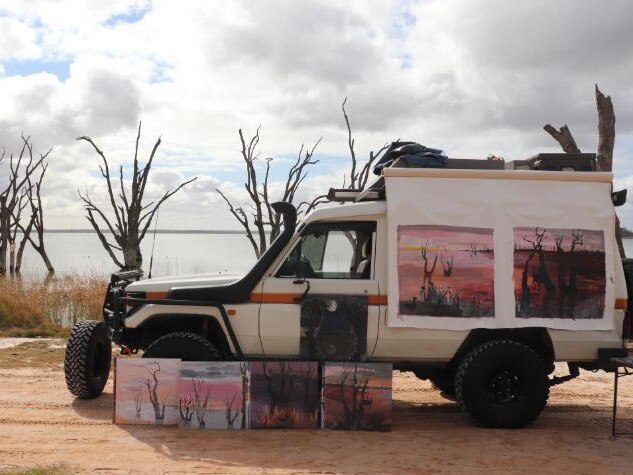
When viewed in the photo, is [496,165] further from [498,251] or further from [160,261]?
[160,261]

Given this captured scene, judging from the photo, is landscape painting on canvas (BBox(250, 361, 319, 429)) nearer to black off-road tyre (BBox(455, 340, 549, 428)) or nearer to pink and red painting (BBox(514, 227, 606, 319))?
black off-road tyre (BBox(455, 340, 549, 428))

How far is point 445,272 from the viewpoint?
678 cm

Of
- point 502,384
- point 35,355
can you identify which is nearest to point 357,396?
point 502,384

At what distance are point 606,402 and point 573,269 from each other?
7.77 feet

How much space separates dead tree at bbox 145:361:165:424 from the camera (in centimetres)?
677

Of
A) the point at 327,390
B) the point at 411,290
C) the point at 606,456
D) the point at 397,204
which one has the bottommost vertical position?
the point at 606,456

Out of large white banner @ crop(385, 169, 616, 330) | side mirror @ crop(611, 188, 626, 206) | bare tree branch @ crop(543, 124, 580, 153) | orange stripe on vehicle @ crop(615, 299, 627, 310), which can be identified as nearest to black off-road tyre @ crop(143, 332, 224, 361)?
large white banner @ crop(385, 169, 616, 330)

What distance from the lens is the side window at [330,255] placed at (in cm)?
684

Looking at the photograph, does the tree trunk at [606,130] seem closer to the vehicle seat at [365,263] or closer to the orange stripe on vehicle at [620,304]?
the orange stripe on vehicle at [620,304]

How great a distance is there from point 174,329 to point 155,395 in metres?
0.69

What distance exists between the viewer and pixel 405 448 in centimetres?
627

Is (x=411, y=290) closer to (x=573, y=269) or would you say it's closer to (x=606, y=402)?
(x=573, y=269)

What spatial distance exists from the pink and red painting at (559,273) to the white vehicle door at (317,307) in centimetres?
143

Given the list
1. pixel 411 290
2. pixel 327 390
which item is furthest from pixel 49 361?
pixel 411 290
